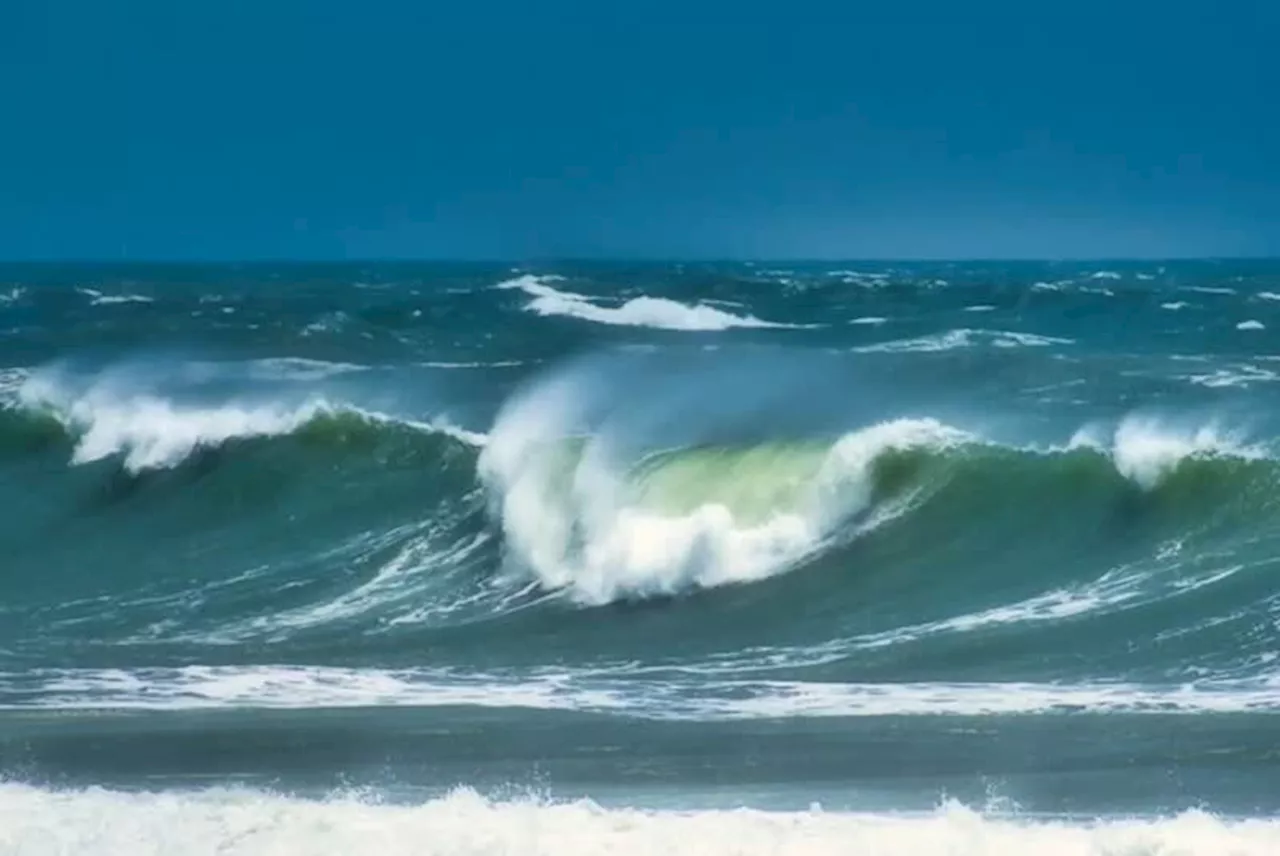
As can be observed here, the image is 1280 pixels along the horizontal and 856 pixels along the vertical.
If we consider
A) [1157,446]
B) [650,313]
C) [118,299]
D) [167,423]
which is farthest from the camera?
[118,299]

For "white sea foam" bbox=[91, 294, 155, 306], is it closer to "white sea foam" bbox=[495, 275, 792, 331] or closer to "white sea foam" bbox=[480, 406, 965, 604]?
"white sea foam" bbox=[495, 275, 792, 331]

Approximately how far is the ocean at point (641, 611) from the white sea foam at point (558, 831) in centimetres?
2

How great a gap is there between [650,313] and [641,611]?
19833mm

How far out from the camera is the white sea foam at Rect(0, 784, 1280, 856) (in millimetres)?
4887

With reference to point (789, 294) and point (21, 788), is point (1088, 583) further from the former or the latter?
point (789, 294)

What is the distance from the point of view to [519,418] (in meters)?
12.4

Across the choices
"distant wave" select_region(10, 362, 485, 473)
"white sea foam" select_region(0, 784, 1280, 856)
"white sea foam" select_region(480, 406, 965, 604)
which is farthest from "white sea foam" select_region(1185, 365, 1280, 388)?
"white sea foam" select_region(0, 784, 1280, 856)

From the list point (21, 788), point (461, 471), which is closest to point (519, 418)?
point (461, 471)

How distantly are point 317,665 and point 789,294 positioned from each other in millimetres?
26110

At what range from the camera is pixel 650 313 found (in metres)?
28.6

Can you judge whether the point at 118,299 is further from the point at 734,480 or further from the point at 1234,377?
the point at 734,480

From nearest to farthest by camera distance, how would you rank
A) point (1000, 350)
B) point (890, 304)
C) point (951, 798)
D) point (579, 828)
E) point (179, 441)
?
point (579, 828), point (951, 798), point (179, 441), point (1000, 350), point (890, 304)

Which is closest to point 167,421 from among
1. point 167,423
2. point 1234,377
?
point 167,423

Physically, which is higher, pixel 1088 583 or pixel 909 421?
pixel 909 421
